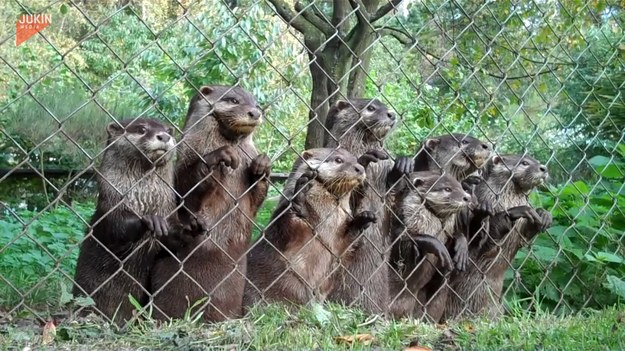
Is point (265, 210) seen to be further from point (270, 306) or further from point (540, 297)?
point (270, 306)

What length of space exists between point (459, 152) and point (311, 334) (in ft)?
9.71

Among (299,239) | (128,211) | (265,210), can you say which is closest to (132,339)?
(128,211)

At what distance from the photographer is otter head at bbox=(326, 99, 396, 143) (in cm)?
583

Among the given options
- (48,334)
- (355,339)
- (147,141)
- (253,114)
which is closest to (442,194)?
(253,114)

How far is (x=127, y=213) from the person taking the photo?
4.55 metres

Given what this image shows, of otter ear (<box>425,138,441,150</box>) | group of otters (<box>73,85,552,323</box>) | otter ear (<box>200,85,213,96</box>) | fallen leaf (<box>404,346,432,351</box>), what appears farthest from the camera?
otter ear (<box>425,138,441,150</box>)

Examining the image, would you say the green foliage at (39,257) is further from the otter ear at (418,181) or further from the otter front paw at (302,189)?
the otter ear at (418,181)

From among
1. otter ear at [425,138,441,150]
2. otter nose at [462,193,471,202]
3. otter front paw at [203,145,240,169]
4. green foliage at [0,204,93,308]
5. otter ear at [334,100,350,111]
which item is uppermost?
otter ear at [334,100,350,111]

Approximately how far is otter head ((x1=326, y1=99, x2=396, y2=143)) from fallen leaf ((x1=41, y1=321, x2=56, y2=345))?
2.74 m

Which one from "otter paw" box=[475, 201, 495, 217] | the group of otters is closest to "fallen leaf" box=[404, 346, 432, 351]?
the group of otters

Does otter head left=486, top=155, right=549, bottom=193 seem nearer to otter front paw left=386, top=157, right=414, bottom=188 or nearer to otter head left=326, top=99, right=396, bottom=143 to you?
otter head left=326, top=99, right=396, bottom=143

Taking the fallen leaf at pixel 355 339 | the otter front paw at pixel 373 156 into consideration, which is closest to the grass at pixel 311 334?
the fallen leaf at pixel 355 339

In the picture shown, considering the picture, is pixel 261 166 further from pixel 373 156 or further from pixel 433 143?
pixel 433 143

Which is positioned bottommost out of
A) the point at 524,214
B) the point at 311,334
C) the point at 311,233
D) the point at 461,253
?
the point at 311,334
